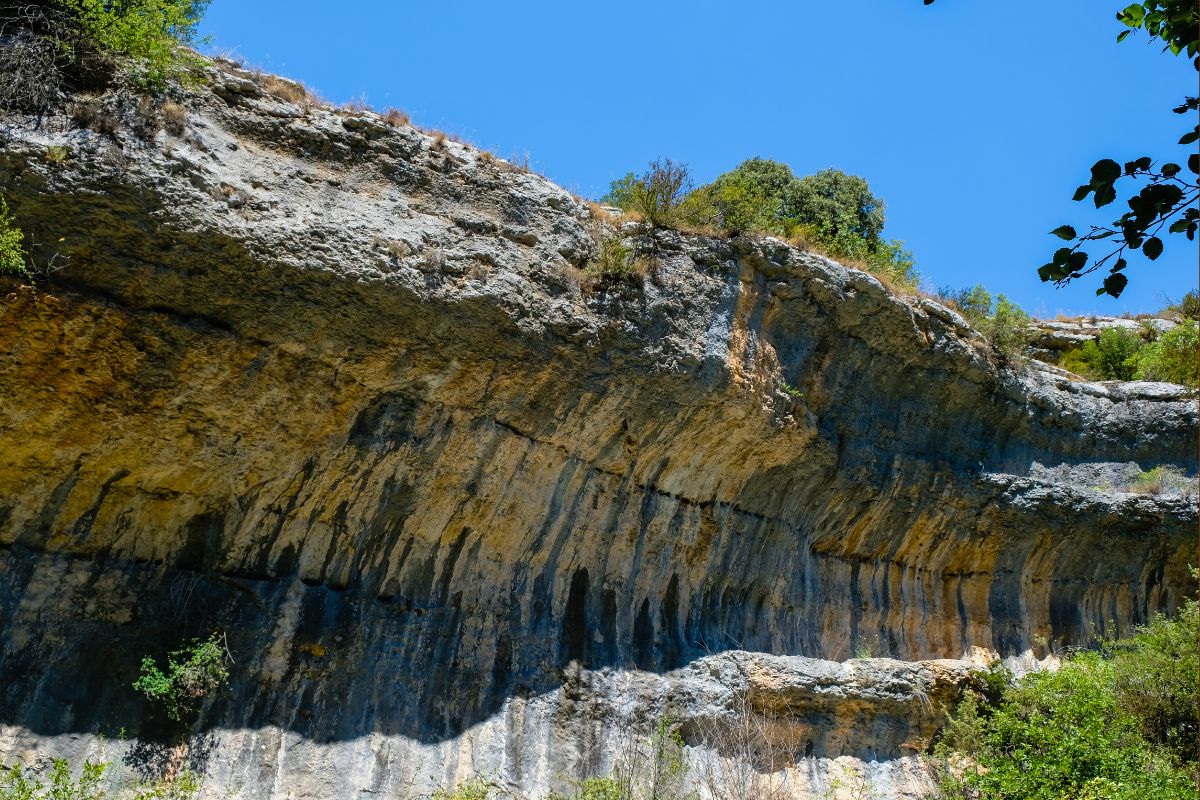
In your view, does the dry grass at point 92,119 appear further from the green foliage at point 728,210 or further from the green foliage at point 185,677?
the green foliage at point 728,210

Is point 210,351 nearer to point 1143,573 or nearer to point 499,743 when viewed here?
point 499,743

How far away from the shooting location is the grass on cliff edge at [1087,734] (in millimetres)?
9914

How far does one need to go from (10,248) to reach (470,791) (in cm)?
571

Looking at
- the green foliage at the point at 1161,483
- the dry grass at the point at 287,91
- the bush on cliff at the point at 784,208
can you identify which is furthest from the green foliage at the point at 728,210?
the green foliage at the point at 1161,483

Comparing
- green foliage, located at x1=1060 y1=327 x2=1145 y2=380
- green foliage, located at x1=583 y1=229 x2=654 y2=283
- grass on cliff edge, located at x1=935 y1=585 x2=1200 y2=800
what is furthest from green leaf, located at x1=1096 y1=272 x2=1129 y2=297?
green foliage, located at x1=1060 y1=327 x2=1145 y2=380

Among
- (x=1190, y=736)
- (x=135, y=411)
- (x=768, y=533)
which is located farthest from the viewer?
(x=768, y=533)

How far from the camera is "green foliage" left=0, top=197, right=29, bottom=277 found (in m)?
7.67

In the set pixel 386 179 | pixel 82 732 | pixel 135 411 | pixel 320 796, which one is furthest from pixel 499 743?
pixel 386 179

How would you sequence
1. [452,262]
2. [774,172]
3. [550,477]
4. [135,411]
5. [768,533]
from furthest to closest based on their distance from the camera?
[774,172]
[768,533]
[550,477]
[452,262]
[135,411]

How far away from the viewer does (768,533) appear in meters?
12.4

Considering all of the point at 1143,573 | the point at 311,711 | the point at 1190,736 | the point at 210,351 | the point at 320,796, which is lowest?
the point at 320,796

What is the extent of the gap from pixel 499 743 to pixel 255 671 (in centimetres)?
231

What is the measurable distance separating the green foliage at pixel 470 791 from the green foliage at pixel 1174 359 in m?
13.6

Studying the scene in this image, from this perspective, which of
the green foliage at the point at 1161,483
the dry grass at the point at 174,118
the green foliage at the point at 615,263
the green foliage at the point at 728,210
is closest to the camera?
the dry grass at the point at 174,118
